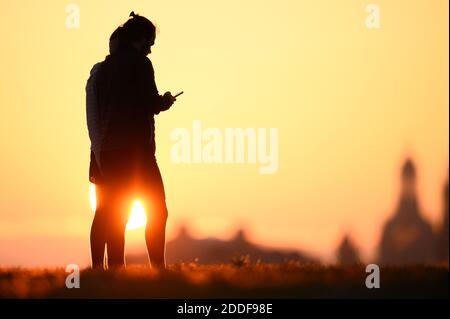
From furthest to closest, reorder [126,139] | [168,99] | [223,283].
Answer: [168,99] → [126,139] → [223,283]

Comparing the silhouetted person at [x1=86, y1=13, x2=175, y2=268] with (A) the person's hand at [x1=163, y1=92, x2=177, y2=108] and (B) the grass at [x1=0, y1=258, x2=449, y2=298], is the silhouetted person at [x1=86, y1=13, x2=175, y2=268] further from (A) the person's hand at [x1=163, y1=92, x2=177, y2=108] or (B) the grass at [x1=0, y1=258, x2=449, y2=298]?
(B) the grass at [x1=0, y1=258, x2=449, y2=298]

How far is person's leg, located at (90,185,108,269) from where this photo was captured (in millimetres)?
13492

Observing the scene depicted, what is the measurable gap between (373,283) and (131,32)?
3.56 metres

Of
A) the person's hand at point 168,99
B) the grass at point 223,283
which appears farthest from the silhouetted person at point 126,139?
the grass at point 223,283

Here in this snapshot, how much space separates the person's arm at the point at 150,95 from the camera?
13453 millimetres

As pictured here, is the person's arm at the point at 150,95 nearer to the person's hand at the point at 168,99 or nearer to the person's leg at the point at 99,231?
the person's hand at the point at 168,99

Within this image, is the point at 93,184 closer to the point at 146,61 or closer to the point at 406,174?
the point at 146,61

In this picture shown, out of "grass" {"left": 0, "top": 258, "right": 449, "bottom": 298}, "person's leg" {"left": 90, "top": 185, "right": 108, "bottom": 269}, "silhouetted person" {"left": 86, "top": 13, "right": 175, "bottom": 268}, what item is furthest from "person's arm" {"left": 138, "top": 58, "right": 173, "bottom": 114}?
"grass" {"left": 0, "top": 258, "right": 449, "bottom": 298}

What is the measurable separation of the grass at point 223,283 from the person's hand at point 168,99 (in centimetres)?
169

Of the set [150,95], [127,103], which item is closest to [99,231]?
[127,103]

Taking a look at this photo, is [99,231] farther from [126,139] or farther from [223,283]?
[223,283]

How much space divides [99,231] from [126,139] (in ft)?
3.26

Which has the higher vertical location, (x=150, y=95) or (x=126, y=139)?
(x=150, y=95)

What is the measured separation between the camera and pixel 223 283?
12.5 m
